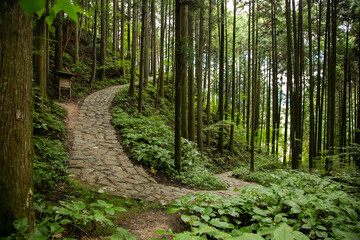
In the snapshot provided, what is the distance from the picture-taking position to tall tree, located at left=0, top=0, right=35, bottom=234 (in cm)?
138

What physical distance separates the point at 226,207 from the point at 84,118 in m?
7.29

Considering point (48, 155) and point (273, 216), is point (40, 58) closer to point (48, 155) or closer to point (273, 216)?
point (48, 155)

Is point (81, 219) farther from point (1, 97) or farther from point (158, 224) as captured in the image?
point (1, 97)

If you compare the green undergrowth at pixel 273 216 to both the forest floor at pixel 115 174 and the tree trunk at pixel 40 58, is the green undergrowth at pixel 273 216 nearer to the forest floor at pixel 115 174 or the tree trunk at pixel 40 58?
the forest floor at pixel 115 174

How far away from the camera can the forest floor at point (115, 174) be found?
8.94 ft

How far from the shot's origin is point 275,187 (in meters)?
2.99

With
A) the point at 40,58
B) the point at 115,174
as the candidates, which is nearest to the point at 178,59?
the point at 115,174

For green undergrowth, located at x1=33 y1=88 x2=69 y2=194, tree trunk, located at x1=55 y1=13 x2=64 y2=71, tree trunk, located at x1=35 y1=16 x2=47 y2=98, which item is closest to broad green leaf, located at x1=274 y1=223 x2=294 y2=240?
green undergrowth, located at x1=33 y1=88 x2=69 y2=194

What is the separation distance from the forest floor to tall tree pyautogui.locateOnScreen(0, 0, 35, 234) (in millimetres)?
1406

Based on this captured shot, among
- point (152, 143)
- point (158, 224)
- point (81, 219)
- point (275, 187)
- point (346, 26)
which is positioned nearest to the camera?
point (81, 219)

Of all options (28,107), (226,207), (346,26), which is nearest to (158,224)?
(226,207)

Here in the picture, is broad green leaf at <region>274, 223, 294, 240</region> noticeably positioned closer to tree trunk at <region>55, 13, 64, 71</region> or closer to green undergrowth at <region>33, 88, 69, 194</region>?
green undergrowth at <region>33, 88, 69, 194</region>

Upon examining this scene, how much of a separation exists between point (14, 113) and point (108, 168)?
3.47 meters

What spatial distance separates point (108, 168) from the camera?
15.2 feet
